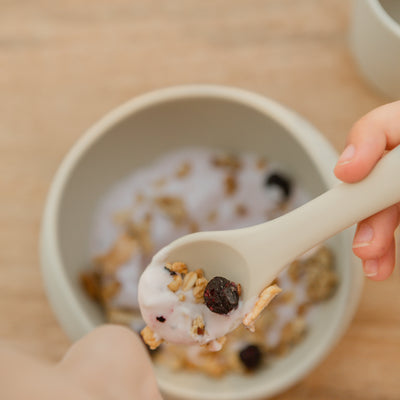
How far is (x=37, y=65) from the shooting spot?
69cm

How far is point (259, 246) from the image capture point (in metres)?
0.39

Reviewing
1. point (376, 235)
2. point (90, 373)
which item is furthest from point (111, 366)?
point (376, 235)

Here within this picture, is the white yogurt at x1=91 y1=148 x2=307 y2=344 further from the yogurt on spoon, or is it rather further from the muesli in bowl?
the yogurt on spoon

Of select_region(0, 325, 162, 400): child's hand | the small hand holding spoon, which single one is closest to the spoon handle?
the small hand holding spoon

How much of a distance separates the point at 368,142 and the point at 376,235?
3.1 inches

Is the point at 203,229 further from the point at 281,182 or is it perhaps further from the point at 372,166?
the point at 372,166

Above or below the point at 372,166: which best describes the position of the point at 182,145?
above

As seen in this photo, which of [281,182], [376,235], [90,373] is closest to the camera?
[90,373]

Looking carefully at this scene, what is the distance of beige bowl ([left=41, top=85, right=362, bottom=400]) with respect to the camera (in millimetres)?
499

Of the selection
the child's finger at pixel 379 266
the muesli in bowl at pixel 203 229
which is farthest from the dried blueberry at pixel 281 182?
the child's finger at pixel 379 266

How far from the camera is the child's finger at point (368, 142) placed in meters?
0.39

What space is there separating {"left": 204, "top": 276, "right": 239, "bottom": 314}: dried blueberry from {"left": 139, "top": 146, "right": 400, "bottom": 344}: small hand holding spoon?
0.01 meters

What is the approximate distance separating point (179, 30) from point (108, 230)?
25cm

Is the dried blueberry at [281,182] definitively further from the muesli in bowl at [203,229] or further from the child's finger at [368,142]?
the child's finger at [368,142]
